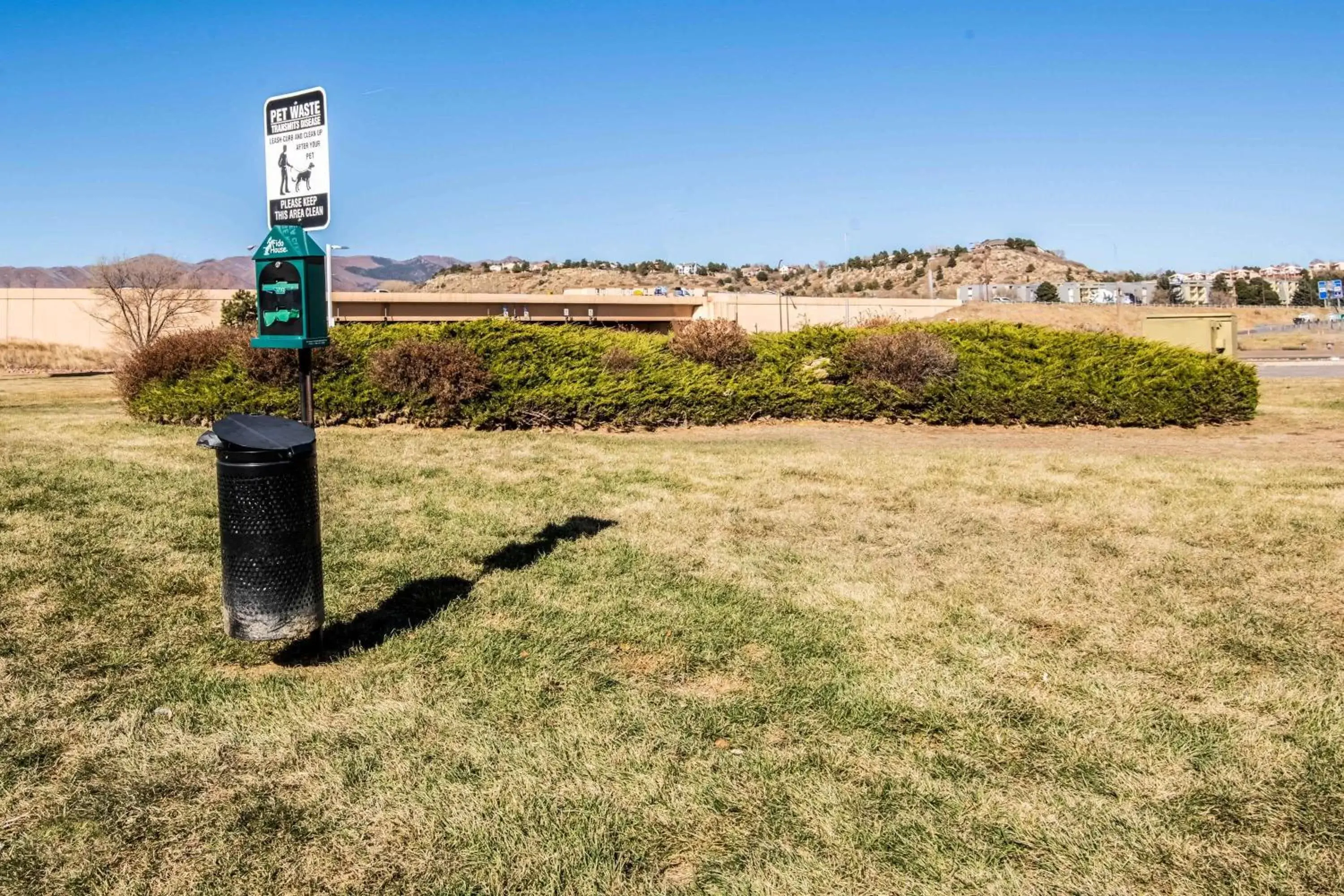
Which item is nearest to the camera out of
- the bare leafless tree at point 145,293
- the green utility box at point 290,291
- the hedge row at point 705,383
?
the green utility box at point 290,291

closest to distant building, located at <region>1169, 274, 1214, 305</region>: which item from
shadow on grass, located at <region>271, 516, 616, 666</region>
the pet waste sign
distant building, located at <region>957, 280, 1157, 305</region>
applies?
distant building, located at <region>957, 280, 1157, 305</region>

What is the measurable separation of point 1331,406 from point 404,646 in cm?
1728

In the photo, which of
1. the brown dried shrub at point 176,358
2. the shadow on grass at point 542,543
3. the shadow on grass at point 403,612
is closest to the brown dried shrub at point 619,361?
the brown dried shrub at point 176,358

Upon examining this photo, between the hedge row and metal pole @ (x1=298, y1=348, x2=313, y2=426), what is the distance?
8170 millimetres

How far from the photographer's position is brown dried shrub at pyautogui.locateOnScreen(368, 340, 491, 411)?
1317 centimetres

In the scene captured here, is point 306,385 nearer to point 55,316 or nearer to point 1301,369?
point 1301,369

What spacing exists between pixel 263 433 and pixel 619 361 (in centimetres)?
985

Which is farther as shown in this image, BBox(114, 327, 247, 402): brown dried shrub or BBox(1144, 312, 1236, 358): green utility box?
BBox(1144, 312, 1236, 358): green utility box

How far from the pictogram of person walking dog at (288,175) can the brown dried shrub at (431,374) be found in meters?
7.86

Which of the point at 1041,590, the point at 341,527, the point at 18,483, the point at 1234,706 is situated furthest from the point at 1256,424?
the point at 18,483

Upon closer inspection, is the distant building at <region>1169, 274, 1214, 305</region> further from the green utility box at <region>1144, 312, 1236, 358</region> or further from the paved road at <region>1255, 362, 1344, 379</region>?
the green utility box at <region>1144, 312, 1236, 358</region>

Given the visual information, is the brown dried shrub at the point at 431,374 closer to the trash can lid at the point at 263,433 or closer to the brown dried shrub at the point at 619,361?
the brown dried shrub at the point at 619,361

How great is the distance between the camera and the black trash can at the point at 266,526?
14.5ft

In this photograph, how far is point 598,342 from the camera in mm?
14352
